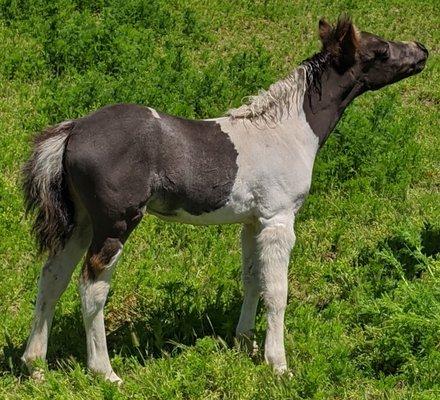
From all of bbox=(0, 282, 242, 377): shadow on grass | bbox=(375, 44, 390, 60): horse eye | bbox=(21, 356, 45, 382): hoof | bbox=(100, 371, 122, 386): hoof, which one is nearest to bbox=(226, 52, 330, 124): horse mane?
bbox=(375, 44, 390, 60): horse eye

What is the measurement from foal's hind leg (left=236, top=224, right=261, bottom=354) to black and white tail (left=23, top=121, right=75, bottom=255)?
1.30 meters

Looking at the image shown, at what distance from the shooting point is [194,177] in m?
4.95

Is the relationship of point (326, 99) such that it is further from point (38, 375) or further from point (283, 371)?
point (38, 375)

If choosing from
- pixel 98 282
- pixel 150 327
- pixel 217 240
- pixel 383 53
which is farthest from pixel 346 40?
pixel 150 327

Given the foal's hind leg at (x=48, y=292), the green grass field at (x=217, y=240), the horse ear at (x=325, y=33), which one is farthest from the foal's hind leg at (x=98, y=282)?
the horse ear at (x=325, y=33)

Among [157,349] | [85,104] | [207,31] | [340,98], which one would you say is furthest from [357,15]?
[157,349]

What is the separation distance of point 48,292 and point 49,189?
729 millimetres

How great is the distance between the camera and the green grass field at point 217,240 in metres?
5.01

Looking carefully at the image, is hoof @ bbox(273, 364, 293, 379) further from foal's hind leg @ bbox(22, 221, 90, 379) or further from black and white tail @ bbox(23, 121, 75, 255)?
black and white tail @ bbox(23, 121, 75, 255)

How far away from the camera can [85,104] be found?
851 cm

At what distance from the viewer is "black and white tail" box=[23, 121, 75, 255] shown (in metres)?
4.78

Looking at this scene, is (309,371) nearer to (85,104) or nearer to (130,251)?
(130,251)

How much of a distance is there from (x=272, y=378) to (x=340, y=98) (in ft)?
6.72

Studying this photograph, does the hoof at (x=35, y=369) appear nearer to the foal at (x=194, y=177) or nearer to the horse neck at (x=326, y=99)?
the foal at (x=194, y=177)
